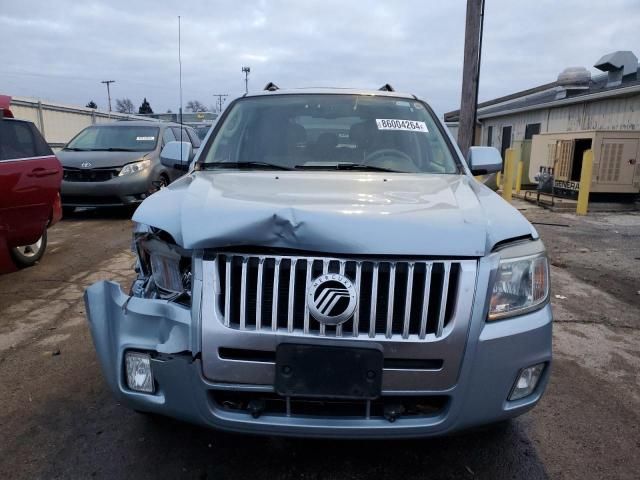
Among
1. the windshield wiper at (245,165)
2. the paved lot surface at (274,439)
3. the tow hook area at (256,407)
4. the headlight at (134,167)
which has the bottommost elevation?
the paved lot surface at (274,439)

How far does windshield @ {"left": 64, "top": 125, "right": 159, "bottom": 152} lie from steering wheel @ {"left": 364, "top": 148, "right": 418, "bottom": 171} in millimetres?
6948

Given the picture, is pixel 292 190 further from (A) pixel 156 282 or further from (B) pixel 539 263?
(B) pixel 539 263

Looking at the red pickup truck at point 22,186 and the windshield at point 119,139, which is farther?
the windshield at point 119,139

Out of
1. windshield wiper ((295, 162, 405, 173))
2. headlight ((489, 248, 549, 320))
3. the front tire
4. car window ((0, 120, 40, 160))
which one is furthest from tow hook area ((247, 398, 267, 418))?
the front tire

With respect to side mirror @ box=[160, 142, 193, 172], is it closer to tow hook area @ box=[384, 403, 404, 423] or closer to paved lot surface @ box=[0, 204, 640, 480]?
paved lot surface @ box=[0, 204, 640, 480]

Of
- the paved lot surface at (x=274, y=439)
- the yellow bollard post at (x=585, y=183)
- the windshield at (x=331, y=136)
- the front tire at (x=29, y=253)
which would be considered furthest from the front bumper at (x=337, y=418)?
the yellow bollard post at (x=585, y=183)

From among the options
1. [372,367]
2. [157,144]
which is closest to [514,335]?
[372,367]

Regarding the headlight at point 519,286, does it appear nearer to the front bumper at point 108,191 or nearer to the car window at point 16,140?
the car window at point 16,140

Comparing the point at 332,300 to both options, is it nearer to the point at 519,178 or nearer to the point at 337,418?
the point at 337,418

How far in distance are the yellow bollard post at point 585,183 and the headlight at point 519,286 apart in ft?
31.9

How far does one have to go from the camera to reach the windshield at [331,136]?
3113mm

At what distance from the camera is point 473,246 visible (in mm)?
1834

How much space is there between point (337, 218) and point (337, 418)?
0.75 meters

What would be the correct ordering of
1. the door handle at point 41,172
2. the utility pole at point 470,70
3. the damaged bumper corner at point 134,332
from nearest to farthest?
the damaged bumper corner at point 134,332 → the door handle at point 41,172 → the utility pole at point 470,70
